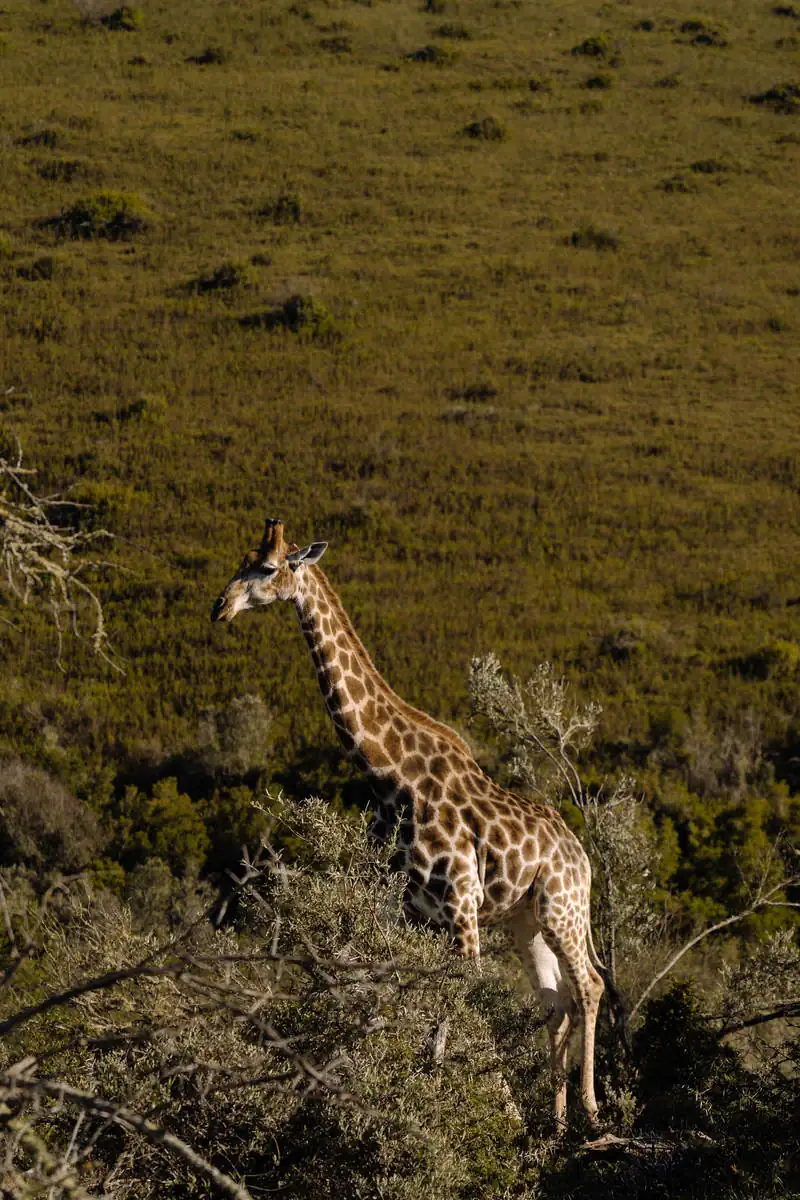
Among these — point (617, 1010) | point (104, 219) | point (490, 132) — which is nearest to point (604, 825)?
point (617, 1010)

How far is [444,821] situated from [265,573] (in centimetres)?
176

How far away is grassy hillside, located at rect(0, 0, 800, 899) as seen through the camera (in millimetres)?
19594

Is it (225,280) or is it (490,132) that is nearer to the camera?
(225,280)

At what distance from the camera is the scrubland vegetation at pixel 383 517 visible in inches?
243

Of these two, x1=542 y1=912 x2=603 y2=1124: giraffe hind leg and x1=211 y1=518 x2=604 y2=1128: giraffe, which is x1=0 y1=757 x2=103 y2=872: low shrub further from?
x1=542 y1=912 x2=603 y2=1124: giraffe hind leg

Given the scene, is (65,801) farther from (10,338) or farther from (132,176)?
(132,176)

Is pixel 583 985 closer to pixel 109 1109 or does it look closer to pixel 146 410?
pixel 109 1109

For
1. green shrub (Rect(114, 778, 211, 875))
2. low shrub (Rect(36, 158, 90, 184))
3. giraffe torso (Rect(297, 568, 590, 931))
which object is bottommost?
green shrub (Rect(114, 778, 211, 875))

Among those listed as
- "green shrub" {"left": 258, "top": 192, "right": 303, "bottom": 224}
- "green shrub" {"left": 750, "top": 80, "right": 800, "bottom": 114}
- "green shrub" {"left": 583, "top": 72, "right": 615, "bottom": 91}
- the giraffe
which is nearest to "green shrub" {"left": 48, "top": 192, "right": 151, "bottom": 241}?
"green shrub" {"left": 258, "top": 192, "right": 303, "bottom": 224}

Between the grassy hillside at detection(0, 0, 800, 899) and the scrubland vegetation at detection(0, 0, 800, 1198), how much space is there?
0.42ft

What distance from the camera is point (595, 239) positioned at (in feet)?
133

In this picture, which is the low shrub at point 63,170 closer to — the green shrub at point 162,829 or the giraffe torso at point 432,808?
the green shrub at point 162,829

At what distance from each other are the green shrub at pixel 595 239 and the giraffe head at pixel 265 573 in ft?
115

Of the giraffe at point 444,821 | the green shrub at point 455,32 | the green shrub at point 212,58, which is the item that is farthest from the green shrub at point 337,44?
the giraffe at point 444,821
